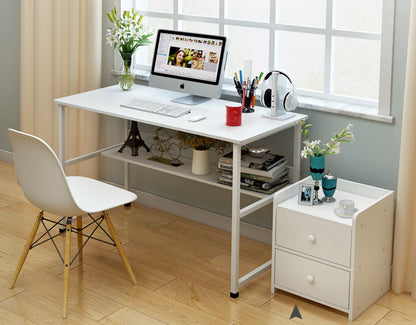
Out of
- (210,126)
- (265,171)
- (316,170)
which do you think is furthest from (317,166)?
(210,126)

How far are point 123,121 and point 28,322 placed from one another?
1.46 metres

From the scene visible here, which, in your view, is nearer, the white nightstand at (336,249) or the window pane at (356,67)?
the white nightstand at (336,249)

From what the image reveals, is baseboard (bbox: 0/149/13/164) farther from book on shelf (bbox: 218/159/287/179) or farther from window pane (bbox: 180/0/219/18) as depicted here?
book on shelf (bbox: 218/159/287/179)

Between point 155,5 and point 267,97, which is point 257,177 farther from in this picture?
point 155,5

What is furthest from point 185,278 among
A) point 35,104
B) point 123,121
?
point 35,104

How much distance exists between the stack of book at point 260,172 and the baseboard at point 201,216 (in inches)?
15.9

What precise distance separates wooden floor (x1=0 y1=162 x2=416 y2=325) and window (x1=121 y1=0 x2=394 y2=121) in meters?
0.82

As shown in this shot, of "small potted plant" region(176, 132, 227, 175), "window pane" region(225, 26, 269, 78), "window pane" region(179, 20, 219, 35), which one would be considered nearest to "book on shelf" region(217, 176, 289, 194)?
"small potted plant" region(176, 132, 227, 175)

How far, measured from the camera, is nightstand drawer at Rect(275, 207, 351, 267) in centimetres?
277

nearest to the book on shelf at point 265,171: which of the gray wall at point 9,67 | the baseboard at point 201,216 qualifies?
the baseboard at point 201,216

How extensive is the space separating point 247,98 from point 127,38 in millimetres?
734

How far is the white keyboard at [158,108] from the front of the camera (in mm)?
3215

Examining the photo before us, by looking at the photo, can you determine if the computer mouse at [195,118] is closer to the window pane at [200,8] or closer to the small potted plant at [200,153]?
the small potted plant at [200,153]

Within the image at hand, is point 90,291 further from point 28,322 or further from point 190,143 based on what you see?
point 190,143
